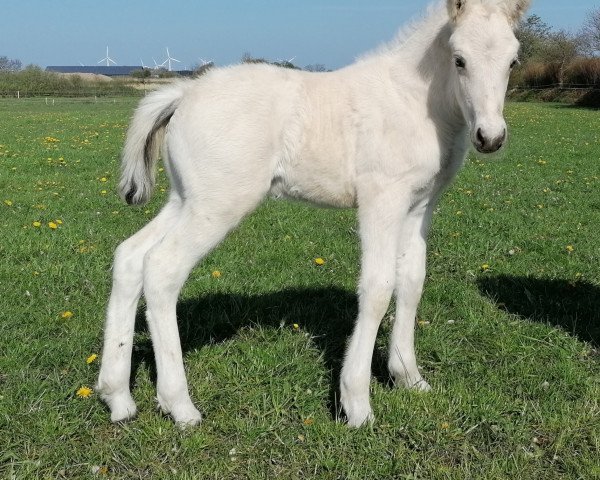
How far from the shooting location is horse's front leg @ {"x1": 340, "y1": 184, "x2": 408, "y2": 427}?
3254mm

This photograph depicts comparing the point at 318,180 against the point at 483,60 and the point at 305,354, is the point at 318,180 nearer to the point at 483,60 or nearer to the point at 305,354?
the point at 483,60

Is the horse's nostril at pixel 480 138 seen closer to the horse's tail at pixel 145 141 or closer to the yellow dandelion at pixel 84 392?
the horse's tail at pixel 145 141

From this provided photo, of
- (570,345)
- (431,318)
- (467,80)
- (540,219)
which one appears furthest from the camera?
(540,219)

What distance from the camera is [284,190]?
348 centimetres

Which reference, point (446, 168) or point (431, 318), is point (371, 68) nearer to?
point (446, 168)

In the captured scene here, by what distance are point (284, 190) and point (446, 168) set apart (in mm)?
897

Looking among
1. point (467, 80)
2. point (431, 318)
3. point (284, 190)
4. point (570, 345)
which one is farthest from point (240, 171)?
point (570, 345)

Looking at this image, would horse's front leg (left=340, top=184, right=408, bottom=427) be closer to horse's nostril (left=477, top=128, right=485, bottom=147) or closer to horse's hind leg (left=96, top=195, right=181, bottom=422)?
horse's nostril (left=477, top=128, right=485, bottom=147)

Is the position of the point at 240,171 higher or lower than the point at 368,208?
higher

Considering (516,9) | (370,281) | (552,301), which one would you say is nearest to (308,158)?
(370,281)

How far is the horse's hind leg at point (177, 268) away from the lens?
3242mm

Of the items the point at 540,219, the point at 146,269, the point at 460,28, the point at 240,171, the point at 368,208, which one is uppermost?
the point at 460,28

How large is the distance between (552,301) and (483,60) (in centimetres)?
258

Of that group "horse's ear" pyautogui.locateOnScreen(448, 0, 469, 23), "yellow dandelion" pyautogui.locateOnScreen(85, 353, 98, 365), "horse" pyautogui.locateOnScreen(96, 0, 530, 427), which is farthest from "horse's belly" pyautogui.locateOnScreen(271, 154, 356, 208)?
"yellow dandelion" pyautogui.locateOnScreen(85, 353, 98, 365)
